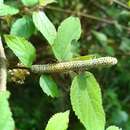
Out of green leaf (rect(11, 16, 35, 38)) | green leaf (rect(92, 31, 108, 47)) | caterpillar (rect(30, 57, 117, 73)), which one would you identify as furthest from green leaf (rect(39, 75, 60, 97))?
green leaf (rect(92, 31, 108, 47))

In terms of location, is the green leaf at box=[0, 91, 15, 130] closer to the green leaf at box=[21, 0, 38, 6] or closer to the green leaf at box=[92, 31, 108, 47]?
the green leaf at box=[21, 0, 38, 6]

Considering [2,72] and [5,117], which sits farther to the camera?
[2,72]

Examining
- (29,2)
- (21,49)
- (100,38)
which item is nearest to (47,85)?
(21,49)

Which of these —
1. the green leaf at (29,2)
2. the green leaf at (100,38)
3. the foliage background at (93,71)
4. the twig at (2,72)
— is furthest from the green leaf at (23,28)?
the green leaf at (100,38)

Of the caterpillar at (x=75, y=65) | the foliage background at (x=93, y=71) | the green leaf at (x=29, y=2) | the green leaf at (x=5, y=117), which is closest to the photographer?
the green leaf at (x=5, y=117)

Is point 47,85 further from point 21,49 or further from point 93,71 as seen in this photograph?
point 93,71

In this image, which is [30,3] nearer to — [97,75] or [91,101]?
[91,101]

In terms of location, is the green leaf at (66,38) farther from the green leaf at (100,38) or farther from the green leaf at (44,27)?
the green leaf at (100,38)
